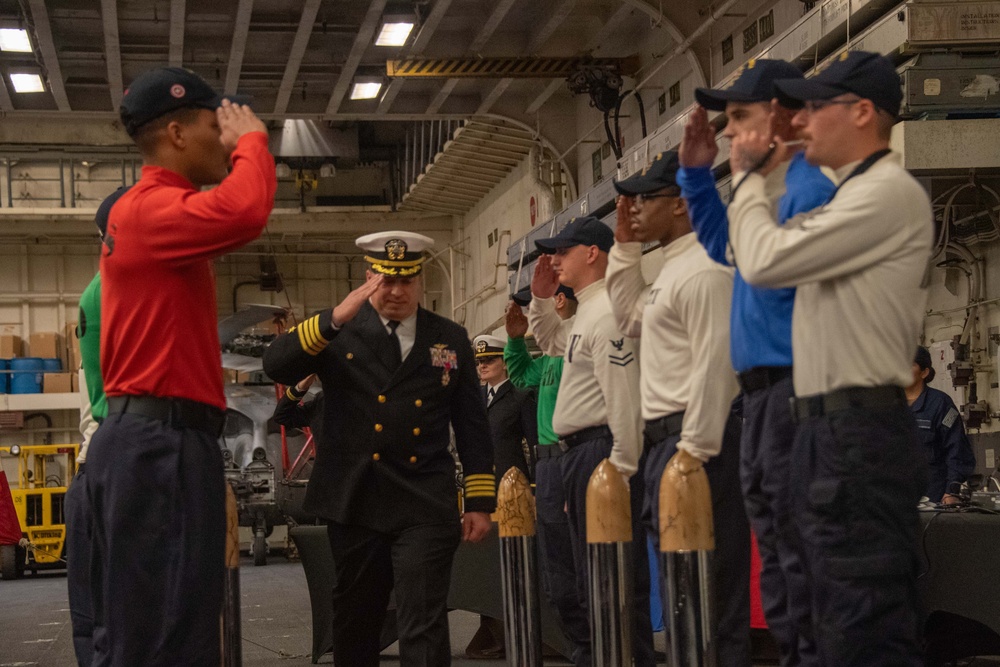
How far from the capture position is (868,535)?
10.4 ft

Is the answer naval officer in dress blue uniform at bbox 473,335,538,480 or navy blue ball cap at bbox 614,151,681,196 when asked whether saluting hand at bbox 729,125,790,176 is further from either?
naval officer in dress blue uniform at bbox 473,335,538,480

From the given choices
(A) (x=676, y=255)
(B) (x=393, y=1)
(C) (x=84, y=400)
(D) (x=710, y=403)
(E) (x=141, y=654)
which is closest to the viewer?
(E) (x=141, y=654)

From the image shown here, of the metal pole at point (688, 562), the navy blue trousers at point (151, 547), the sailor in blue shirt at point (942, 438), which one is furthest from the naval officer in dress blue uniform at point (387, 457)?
the sailor in blue shirt at point (942, 438)

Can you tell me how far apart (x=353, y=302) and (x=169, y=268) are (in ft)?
4.44

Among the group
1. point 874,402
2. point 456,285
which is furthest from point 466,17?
point 874,402

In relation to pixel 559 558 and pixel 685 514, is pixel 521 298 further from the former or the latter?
pixel 685 514

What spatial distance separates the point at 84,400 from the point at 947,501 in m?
3.80

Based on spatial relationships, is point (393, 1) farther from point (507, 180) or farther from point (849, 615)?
point (849, 615)

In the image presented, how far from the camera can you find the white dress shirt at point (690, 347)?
440cm

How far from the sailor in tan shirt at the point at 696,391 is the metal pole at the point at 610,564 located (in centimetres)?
30

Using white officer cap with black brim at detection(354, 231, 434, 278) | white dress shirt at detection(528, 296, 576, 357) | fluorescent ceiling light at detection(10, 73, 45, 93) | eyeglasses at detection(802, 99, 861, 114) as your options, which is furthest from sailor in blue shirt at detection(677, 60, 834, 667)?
fluorescent ceiling light at detection(10, 73, 45, 93)

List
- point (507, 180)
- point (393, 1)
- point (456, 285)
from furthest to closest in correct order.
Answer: point (456, 285) < point (507, 180) < point (393, 1)

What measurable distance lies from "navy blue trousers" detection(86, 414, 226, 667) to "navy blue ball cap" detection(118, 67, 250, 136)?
76cm

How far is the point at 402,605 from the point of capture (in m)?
4.61
